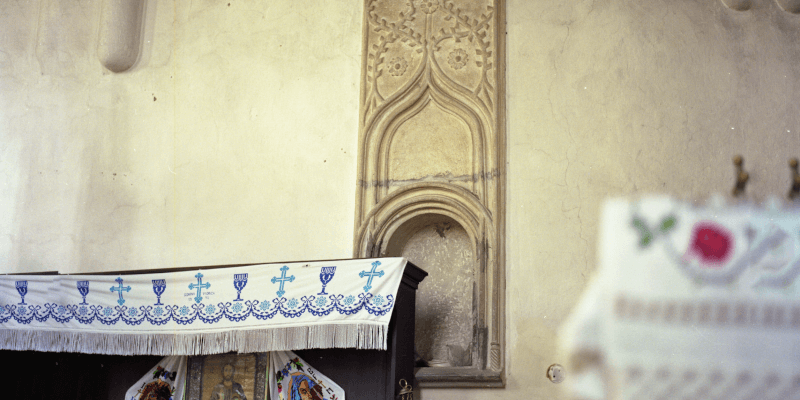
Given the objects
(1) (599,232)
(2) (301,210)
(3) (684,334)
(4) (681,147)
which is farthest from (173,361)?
(4) (681,147)

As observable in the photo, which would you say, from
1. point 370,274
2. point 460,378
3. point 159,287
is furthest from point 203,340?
point 460,378

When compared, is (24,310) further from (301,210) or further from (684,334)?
(684,334)

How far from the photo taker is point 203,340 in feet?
15.6

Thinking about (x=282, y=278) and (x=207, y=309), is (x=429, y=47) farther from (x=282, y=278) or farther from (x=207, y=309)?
(x=207, y=309)

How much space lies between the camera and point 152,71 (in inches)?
257

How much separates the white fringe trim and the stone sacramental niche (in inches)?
43.7

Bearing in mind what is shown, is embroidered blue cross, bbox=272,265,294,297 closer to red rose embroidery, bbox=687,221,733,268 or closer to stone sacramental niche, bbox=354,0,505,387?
stone sacramental niche, bbox=354,0,505,387

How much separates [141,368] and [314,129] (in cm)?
228

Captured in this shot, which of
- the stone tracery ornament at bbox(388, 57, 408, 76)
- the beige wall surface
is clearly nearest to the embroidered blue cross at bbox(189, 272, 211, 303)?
the beige wall surface

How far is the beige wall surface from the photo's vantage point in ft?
17.4

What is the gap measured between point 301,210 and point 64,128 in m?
2.42

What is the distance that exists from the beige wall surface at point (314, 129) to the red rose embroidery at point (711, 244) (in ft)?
0.81

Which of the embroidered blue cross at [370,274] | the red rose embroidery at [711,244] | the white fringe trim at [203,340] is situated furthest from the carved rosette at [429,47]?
the white fringe trim at [203,340]

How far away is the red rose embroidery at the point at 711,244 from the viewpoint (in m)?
5.12
